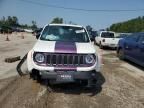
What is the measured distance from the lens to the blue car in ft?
37.2

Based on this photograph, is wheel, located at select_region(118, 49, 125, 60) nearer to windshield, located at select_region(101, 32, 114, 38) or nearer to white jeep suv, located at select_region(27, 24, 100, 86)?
white jeep suv, located at select_region(27, 24, 100, 86)

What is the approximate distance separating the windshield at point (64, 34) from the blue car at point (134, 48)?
332cm

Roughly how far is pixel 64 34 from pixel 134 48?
15.1 feet

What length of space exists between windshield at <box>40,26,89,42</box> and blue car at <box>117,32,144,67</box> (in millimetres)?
Result: 3325

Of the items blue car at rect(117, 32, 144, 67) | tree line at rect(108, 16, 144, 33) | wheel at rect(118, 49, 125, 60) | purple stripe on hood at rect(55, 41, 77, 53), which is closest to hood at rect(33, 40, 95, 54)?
purple stripe on hood at rect(55, 41, 77, 53)

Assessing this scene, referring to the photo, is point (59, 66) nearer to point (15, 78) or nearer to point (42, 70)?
point (42, 70)

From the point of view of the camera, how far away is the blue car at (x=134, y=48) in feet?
37.2

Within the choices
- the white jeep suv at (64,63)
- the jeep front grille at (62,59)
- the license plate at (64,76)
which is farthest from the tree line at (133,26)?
the license plate at (64,76)

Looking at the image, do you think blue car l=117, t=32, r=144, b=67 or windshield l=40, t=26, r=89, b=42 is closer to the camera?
windshield l=40, t=26, r=89, b=42

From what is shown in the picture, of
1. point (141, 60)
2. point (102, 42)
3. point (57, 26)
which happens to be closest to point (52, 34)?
point (57, 26)

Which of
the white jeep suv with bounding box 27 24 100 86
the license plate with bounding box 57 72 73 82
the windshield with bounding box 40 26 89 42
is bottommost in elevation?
the license plate with bounding box 57 72 73 82

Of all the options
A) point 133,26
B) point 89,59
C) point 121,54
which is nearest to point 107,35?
point 121,54

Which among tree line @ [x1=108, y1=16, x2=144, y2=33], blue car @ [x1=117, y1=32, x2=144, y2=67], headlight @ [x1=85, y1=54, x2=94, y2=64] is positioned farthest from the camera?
tree line @ [x1=108, y1=16, x2=144, y2=33]

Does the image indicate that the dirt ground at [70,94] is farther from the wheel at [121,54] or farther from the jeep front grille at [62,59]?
the wheel at [121,54]
